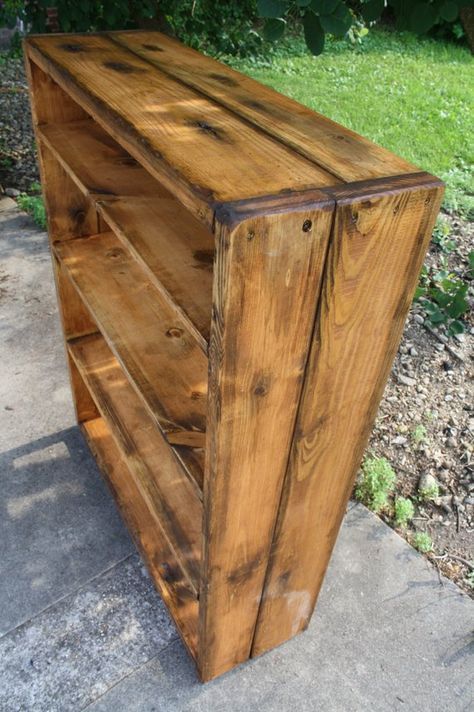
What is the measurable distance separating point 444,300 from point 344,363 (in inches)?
93.0

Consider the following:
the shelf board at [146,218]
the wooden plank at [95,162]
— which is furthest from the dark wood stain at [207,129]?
the wooden plank at [95,162]

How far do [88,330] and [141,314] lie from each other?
0.69 meters

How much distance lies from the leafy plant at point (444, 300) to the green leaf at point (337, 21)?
66.6 inches

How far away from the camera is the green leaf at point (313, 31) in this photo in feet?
6.92

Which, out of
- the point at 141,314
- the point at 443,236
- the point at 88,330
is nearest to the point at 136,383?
the point at 141,314

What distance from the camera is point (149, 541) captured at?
215 cm

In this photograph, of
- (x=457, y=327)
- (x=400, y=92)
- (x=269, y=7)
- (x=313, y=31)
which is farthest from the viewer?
(x=400, y=92)

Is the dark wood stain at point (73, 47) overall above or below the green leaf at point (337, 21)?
below

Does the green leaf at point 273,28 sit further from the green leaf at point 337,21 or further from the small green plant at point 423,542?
the small green plant at point 423,542

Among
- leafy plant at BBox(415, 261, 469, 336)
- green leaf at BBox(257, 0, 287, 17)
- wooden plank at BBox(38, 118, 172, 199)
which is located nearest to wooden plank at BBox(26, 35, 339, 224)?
wooden plank at BBox(38, 118, 172, 199)

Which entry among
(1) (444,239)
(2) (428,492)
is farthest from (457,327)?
(2) (428,492)

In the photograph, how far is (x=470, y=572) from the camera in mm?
2252

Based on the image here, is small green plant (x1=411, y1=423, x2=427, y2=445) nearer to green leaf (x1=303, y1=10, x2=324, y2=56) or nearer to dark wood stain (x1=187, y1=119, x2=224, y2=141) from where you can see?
green leaf (x1=303, y1=10, x2=324, y2=56)

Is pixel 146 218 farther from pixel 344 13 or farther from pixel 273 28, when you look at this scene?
pixel 273 28
